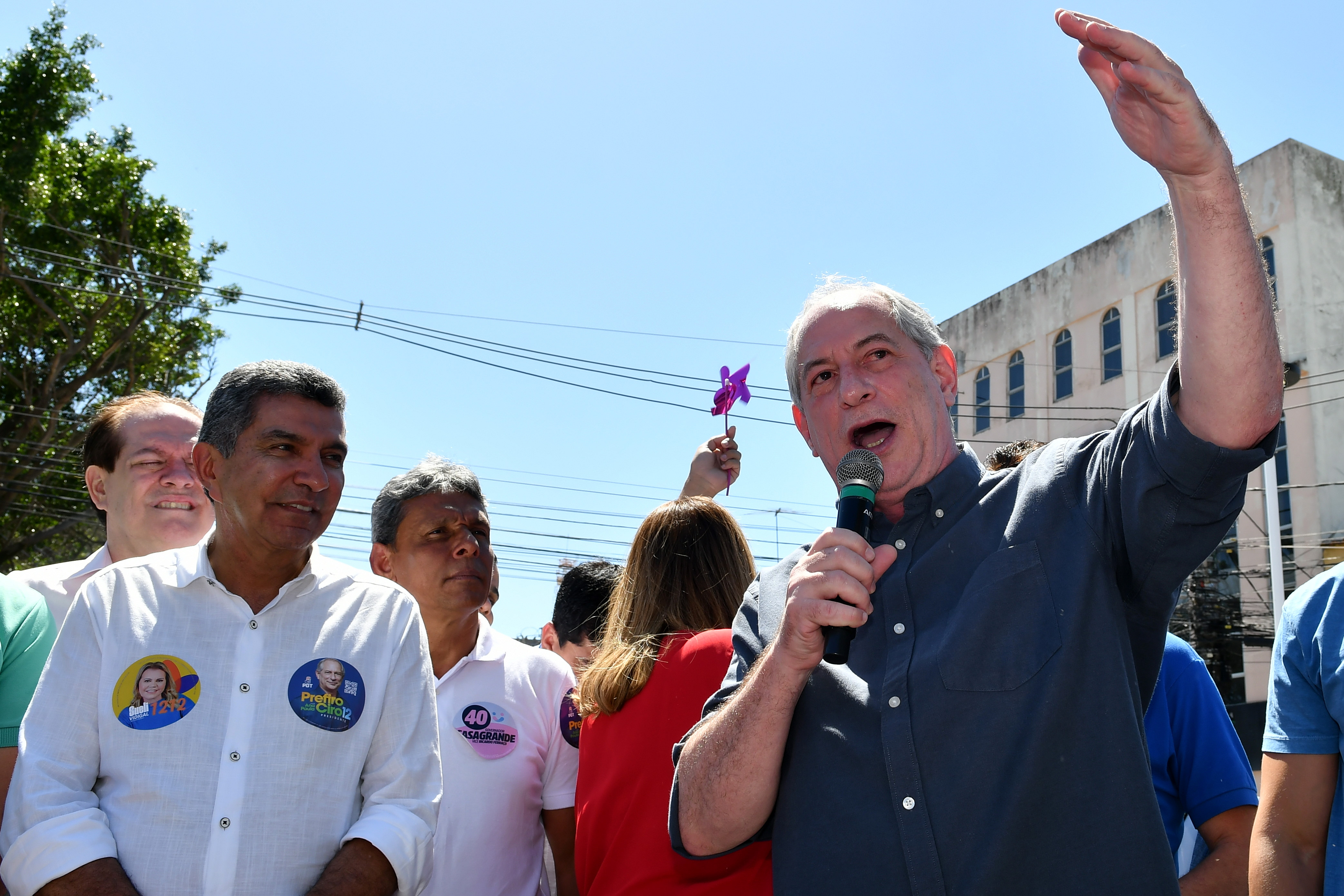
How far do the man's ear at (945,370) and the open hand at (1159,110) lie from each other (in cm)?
86

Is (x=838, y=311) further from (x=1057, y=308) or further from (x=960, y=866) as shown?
(x=1057, y=308)

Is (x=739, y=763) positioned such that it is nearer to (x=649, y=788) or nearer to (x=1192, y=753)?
(x=649, y=788)

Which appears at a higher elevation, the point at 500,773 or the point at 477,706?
the point at 477,706

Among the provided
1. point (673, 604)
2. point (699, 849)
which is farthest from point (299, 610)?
point (699, 849)

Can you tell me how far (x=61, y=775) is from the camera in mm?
2639

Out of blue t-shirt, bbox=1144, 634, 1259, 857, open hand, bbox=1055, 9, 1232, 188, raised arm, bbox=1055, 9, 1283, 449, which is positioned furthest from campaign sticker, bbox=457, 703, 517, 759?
open hand, bbox=1055, 9, 1232, 188

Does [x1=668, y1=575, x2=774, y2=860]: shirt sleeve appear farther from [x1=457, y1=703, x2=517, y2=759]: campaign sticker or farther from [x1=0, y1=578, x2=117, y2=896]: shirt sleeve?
[x1=0, y1=578, x2=117, y2=896]: shirt sleeve

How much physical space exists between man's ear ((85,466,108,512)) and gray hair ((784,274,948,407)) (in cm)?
308

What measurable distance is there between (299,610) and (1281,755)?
2804 mm

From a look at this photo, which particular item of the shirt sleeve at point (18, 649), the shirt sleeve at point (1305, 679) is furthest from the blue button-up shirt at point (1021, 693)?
the shirt sleeve at point (18, 649)

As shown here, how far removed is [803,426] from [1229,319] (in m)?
1.21

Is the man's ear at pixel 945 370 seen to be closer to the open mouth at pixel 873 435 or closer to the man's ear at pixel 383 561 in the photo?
the open mouth at pixel 873 435

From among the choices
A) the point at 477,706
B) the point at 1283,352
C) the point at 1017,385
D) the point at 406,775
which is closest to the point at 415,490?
the point at 477,706

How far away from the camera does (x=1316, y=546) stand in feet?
76.8
